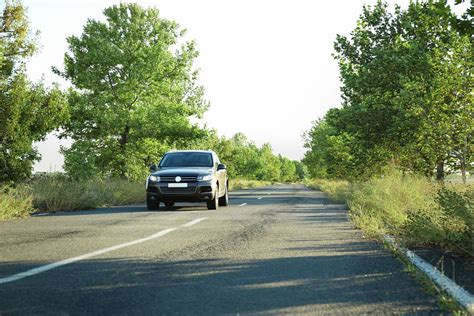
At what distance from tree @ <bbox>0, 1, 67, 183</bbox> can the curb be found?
75.1 ft

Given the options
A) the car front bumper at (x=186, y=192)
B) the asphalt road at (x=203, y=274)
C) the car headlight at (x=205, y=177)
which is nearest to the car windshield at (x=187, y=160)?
the car headlight at (x=205, y=177)

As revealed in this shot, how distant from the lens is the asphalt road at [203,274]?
405cm

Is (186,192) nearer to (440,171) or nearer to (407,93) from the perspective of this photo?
(407,93)

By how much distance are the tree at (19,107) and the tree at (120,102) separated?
4.85 m

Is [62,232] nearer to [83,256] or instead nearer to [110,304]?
[83,256]

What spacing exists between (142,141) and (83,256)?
2819cm

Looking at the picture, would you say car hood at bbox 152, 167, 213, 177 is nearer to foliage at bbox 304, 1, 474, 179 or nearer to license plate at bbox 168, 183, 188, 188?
license plate at bbox 168, 183, 188, 188

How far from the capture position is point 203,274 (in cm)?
532

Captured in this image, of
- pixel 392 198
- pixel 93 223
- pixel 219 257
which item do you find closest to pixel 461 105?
pixel 392 198

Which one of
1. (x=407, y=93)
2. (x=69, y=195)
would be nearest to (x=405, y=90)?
(x=407, y=93)

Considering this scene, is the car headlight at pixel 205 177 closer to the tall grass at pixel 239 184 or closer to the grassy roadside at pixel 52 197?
the grassy roadside at pixel 52 197

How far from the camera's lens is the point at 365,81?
77.1 feet

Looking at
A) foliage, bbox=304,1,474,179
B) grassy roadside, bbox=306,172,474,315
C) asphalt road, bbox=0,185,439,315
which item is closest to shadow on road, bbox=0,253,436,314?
asphalt road, bbox=0,185,439,315

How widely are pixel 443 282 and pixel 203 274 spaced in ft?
7.50
